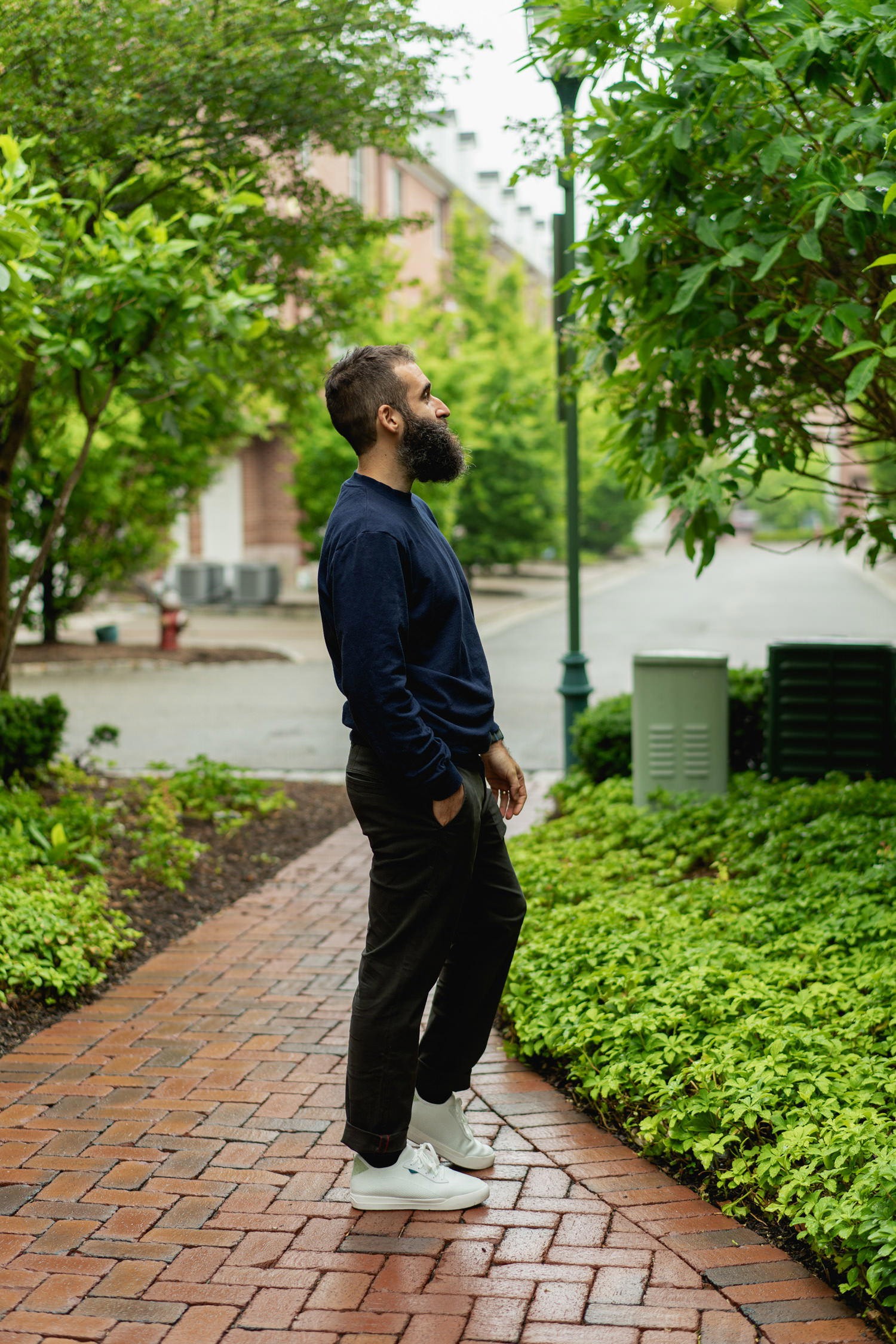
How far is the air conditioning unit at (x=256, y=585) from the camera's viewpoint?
87.6 ft

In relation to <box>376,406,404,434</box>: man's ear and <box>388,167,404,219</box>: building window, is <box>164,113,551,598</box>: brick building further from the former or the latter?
<box>376,406,404,434</box>: man's ear

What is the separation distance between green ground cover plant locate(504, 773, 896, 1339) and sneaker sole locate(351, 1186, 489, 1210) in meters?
0.53

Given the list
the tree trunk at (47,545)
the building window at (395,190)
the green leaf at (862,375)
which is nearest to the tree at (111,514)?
the tree trunk at (47,545)

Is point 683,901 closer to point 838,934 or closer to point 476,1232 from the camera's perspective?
point 838,934

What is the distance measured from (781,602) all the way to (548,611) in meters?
4.67

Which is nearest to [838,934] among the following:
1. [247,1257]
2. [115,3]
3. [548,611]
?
[247,1257]

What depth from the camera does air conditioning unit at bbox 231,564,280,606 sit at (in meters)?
26.7

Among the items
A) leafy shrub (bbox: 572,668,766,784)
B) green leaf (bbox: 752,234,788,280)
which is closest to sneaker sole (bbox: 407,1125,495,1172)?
green leaf (bbox: 752,234,788,280)

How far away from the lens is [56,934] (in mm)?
5078

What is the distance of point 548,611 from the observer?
26.3m

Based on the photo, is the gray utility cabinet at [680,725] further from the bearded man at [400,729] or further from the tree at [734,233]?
the bearded man at [400,729]

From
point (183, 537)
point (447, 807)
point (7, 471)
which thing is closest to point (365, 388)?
point (447, 807)

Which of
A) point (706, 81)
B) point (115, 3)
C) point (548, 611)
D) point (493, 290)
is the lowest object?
point (548, 611)

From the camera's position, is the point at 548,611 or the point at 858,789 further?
the point at 548,611
